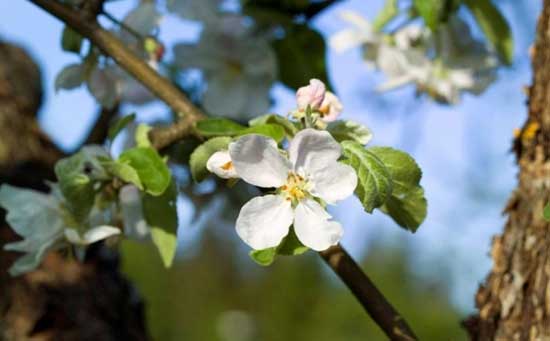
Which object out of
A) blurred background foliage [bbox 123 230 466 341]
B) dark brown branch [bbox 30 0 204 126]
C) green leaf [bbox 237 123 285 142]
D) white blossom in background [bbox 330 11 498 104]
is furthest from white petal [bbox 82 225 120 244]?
blurred background foliage [bbox 123 230 466 341]

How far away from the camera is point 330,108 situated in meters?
0.78

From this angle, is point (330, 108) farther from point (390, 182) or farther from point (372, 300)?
point (372, 300)

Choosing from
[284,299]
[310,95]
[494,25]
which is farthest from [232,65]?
[284,299]

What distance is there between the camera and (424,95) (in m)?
1.30

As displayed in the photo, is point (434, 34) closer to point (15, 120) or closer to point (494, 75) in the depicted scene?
point (494, 75)

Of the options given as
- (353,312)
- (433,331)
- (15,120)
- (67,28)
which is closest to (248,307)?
(353,312)

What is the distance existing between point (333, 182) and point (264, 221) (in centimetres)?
6

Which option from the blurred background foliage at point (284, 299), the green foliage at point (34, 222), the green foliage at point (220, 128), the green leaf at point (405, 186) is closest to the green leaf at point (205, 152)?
the green foliage at point (220, 128)

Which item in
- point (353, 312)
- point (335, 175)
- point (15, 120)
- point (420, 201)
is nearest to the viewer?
point (335, 175)

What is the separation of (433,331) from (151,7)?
4.92m

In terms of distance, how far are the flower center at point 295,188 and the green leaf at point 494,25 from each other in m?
0.58

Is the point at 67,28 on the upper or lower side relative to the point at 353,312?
lower

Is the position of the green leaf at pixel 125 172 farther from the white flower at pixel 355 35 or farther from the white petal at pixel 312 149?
the white flower at pixel 355 35

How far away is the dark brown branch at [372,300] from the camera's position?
0.88 metres
